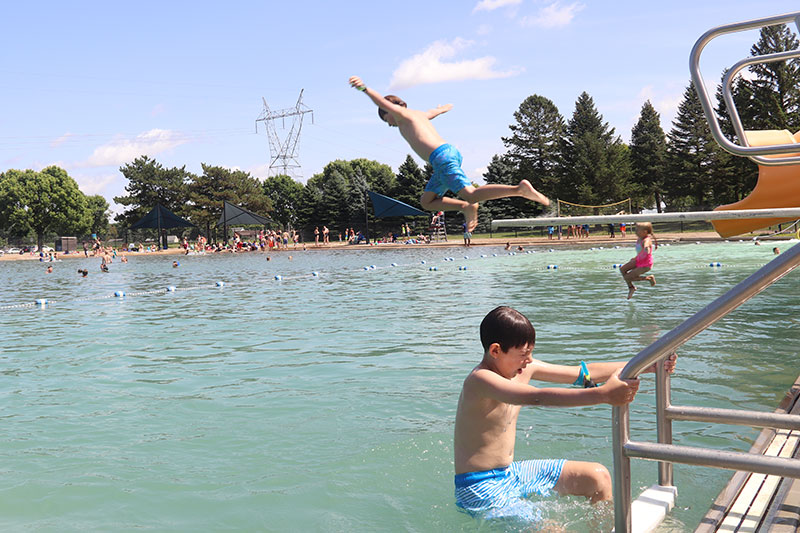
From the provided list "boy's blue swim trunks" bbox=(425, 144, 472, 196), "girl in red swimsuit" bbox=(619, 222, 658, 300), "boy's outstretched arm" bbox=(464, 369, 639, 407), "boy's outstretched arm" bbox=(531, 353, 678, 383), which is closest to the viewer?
"boy's outstretched arm" bbox=(464, 369, 639, 407)

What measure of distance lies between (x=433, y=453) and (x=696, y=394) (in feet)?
10.1

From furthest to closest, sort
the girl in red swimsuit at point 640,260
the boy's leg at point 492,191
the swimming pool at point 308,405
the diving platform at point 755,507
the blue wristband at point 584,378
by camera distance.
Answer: the girl in red swimsuit at point 640,260 → the swimming pool at point 308,405 → the boy's leg at point 492,191 → the blue wristband at point 584,378 → the diving platform at point 755,507

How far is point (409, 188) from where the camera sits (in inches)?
2608

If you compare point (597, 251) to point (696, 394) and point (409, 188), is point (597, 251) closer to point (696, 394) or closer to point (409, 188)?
point (696, 394)

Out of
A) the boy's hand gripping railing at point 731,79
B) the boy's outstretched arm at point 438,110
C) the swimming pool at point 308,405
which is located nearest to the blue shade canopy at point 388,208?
the swimming pool at point 308,405

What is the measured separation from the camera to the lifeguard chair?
99.7 inches

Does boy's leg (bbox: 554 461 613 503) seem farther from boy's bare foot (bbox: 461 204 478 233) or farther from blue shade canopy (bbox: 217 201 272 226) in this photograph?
blue shade canopy (bbox: 217 201 272 226)

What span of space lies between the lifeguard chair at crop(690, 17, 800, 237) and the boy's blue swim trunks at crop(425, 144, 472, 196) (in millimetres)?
1808

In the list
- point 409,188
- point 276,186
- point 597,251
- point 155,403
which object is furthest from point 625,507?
point 276,186

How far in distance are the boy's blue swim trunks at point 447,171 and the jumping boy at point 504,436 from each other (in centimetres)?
123

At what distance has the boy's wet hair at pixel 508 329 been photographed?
3.37m

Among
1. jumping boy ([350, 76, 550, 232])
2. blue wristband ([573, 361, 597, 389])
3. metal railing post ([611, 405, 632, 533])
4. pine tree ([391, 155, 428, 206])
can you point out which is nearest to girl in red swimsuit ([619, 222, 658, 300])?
jumping boy ([350, 76, 550, 232])

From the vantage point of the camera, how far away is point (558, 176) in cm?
6469

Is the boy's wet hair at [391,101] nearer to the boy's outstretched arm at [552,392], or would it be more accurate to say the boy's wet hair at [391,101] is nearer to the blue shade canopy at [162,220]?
the boy's outstretched arm at [552,392]
